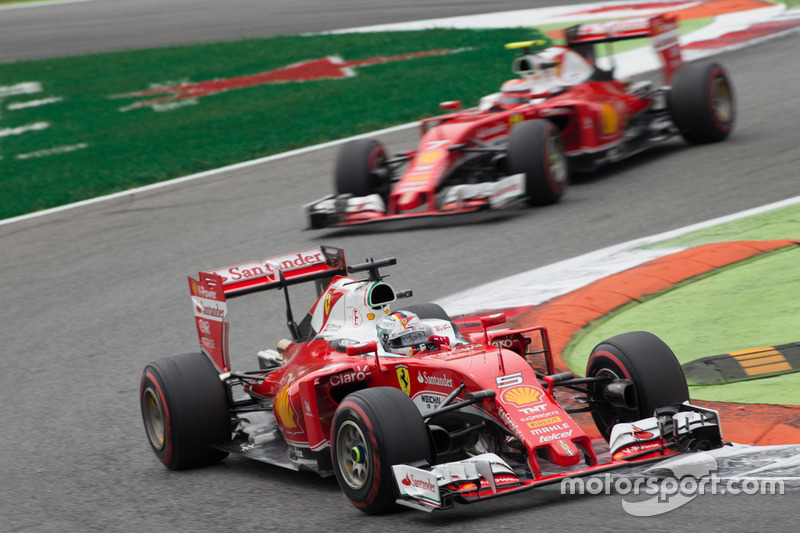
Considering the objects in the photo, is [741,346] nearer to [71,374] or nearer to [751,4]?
[71,374]

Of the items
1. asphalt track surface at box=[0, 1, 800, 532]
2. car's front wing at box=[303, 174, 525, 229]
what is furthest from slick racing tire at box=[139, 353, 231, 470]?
car's front wing at box=[303, 174, 525, 229]

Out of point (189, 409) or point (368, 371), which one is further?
point (189, 409)

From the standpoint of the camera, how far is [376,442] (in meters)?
5.30

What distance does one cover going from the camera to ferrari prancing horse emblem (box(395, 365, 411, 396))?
20.0 feet

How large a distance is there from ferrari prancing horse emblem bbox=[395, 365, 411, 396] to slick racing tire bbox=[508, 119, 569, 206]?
21.4 ft

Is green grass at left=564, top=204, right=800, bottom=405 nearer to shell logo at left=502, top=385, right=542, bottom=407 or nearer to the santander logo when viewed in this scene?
shell logo at left=502, top=385, right=542, bottom=407

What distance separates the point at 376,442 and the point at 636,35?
1014 centimetres

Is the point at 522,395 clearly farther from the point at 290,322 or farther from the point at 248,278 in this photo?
the point at 248,278

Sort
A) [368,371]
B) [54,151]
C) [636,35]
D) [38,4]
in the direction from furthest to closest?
[38,4]
[54,151]
[636,35]
[368,371]

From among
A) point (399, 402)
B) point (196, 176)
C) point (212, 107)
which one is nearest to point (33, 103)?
point (212, 107)

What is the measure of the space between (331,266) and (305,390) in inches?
61.3

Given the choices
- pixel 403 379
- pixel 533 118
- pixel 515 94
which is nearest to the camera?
pixel 403 379

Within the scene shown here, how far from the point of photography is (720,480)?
5336mm
